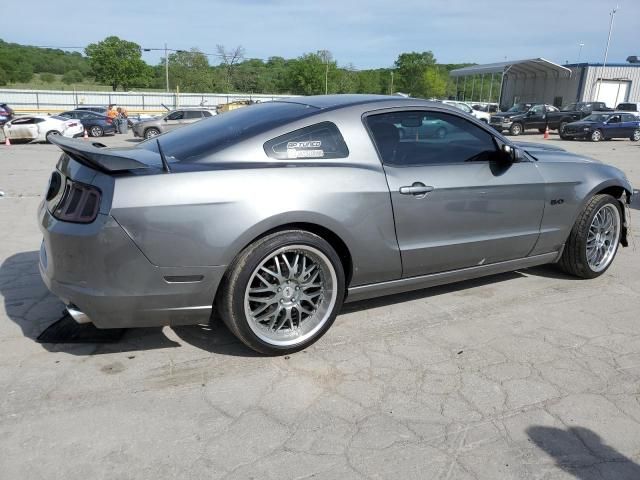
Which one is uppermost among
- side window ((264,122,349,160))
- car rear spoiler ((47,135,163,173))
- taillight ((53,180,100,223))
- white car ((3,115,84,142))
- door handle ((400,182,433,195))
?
side window ((264,122,349,160))

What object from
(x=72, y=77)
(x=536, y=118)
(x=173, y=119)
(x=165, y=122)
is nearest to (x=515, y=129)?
(x=536, y=118)

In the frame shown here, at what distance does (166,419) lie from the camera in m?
2.57

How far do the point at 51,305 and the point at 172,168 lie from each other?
70.0 inches

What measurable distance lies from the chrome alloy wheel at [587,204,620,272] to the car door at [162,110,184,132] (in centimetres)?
2104

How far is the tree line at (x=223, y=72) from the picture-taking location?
77.2 meters

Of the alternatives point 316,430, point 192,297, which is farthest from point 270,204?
point 316,430

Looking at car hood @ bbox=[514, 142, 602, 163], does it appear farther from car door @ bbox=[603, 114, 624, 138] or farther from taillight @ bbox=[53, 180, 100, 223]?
car door @ bbox=[603, 114, 624, 138]

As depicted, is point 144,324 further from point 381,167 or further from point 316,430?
point 381,167

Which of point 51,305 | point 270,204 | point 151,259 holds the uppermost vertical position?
point 270,204

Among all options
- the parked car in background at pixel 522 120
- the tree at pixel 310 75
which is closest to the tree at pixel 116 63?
the tree at pixel 310 75

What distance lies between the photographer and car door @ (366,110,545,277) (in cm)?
347

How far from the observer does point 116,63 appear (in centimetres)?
8988

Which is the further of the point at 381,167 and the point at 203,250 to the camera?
the point at 381,167

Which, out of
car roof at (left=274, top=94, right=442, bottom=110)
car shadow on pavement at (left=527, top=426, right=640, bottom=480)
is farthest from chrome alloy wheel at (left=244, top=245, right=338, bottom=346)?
car shadow on pavement at (left=527, top=426, right=640, bottom=480)
